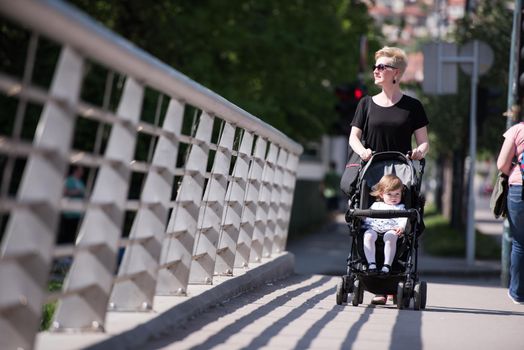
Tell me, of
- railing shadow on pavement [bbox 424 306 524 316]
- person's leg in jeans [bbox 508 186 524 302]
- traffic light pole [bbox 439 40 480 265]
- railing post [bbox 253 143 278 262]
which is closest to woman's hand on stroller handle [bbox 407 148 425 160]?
person's leg in jeans [bbox 508 186 524 302]

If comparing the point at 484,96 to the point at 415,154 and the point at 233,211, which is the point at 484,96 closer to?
the point at 233,211

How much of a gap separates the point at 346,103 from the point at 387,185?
13.7 metres

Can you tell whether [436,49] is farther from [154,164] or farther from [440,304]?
[154,164]

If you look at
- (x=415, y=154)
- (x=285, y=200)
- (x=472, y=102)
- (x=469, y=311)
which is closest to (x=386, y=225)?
(x=415, y=154)

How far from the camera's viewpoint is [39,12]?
448cm

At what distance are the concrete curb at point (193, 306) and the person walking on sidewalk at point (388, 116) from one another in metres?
1.15

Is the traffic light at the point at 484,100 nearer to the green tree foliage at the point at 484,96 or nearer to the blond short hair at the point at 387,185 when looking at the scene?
the green tree foliage at the point at 484,96

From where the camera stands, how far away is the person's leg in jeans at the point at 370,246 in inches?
368

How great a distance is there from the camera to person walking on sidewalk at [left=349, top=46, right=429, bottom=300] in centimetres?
981

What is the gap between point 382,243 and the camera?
30.9ft

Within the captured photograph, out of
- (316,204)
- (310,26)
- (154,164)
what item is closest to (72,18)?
(154,164)

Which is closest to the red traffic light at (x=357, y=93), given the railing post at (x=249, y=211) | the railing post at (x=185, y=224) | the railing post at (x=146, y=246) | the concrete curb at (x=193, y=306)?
the concrete curb at (x=193, y=306)

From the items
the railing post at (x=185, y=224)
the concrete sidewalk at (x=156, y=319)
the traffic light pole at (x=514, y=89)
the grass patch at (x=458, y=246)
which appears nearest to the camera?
the concrete sidewalk at (x=156, y=319)

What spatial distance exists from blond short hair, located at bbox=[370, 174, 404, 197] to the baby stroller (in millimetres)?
121
